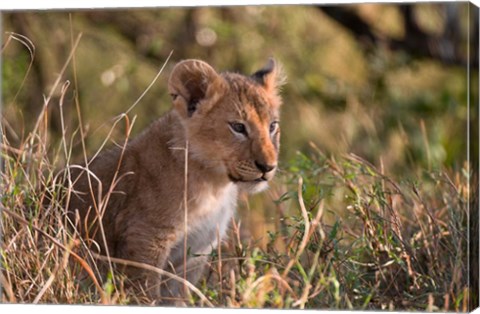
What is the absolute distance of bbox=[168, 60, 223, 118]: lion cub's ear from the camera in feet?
19.4

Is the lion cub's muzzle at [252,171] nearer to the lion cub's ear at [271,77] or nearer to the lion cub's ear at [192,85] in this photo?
the lion cub's ear at [192,85]

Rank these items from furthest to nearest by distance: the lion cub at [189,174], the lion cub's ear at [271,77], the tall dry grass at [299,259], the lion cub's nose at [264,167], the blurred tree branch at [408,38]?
the blurred tree branch at [408,38], the lion cub's ear at [271,77], the lion cub at [189,174], the lion cub's nose at [264,167], the tall dry grass at [299,259]

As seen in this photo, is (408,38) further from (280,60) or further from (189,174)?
(189,174)

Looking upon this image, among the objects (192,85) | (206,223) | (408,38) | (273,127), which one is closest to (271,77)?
(273,127)

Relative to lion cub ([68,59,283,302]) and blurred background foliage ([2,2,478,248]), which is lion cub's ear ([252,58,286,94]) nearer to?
lion cub ([68,59,283,302])

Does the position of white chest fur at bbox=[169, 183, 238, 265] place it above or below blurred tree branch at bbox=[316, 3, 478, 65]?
below

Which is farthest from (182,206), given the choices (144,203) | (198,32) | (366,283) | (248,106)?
(198,32)

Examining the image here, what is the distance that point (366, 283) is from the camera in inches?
219

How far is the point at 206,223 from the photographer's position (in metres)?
5.98

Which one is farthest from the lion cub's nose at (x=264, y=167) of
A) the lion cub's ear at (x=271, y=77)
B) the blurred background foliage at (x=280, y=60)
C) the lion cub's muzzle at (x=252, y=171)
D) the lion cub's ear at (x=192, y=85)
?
the blurred background foliage at (x=280, y=60)

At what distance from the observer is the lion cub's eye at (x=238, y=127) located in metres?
5.90

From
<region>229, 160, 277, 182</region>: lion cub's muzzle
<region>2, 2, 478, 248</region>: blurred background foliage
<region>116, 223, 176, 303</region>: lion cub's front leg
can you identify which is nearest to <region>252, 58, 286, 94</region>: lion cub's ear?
<region>229, 160, 277, 182</region>: lion cub's muzzle

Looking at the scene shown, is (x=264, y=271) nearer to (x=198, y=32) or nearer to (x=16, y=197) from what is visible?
(x=16, y=197)

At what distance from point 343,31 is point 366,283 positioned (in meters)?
7.14
